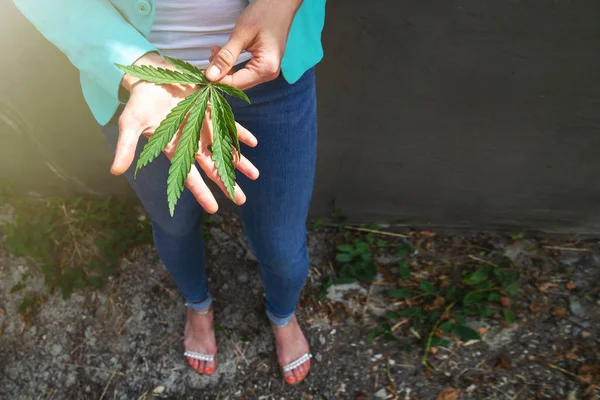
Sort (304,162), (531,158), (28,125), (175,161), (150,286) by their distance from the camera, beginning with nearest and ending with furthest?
(175,161), (304,162), (531,158), (28,125), (150,286)

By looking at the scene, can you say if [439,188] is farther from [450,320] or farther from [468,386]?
[468,386]

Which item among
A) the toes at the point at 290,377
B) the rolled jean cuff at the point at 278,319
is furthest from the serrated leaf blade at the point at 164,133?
the toes at the point at 290,377

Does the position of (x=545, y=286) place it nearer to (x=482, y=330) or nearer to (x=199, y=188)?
(x=482, y=330)

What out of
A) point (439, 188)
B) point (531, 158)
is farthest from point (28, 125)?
point (531, 158)

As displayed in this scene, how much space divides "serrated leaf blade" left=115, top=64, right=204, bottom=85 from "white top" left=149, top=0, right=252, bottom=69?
0.67 ft

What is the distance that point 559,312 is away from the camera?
212 cm

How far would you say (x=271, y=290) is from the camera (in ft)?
5.77

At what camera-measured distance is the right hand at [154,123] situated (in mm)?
923

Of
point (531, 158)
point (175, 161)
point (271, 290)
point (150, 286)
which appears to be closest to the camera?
point (175, 161)

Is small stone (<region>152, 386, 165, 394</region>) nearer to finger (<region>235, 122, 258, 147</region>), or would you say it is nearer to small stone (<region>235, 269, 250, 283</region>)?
small stone (<region>235, 269, 250, 283</region>)

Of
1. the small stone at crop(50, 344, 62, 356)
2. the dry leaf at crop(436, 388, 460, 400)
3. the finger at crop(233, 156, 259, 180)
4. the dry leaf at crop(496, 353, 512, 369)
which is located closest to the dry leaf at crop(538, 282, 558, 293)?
the dry leaf at crop(496, 353, 512, 369)

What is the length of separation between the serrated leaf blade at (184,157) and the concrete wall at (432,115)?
837 millimetres

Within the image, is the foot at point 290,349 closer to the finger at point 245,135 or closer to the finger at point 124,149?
the finger at point 245,135

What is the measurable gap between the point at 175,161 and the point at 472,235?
191 cm
